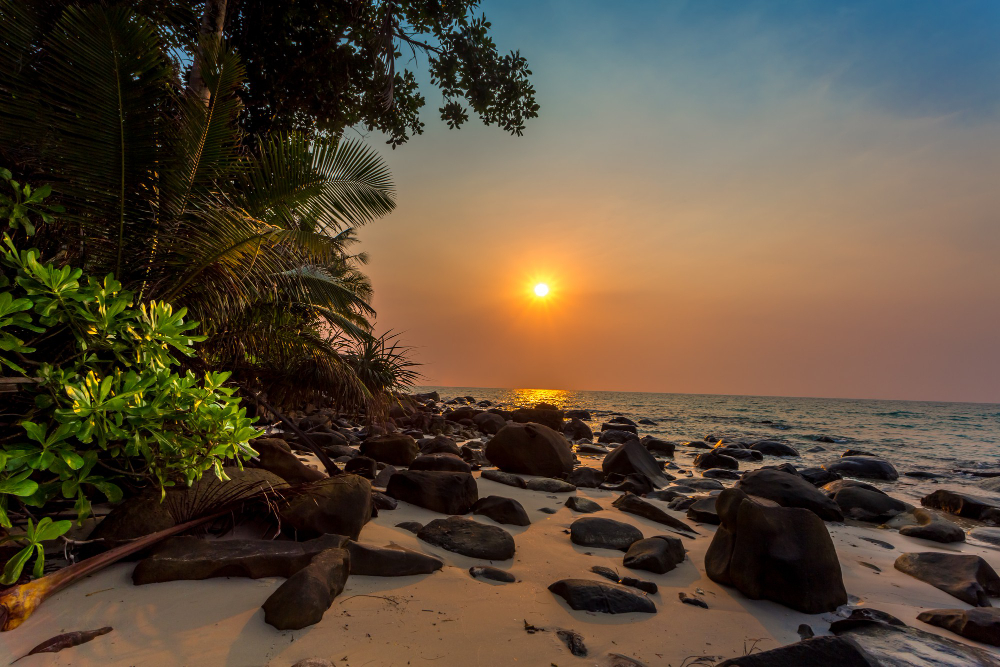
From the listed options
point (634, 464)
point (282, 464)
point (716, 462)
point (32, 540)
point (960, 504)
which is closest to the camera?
point (32, 540)

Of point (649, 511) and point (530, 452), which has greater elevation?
point (530, 452)

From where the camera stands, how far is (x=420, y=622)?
292cm

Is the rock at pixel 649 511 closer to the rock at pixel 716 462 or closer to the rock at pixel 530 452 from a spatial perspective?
the rock at pixel 530 452

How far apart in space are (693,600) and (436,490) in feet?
9.68

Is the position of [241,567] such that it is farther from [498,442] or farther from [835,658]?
[498,442]

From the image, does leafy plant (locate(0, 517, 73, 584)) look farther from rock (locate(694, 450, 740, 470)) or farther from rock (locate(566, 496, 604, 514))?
rock (locate(694, 450, 740, 470))

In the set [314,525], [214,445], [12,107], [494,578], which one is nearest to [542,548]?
[494,578]

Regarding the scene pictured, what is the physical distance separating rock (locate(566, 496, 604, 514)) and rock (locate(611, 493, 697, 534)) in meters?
0.36

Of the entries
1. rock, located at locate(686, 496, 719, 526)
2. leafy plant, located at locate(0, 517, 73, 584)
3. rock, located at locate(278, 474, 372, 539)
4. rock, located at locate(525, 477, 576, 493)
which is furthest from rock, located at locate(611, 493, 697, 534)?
leafy plant, located at locate(0, 517, 73, 584)

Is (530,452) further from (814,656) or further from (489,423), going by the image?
(489,423)

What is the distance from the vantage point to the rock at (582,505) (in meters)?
6.36

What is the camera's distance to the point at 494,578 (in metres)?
3.77

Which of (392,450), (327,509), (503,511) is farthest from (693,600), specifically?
A: (392,450)

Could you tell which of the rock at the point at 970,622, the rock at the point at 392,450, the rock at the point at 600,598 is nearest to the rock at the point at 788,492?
the rock at the point at 970,622
